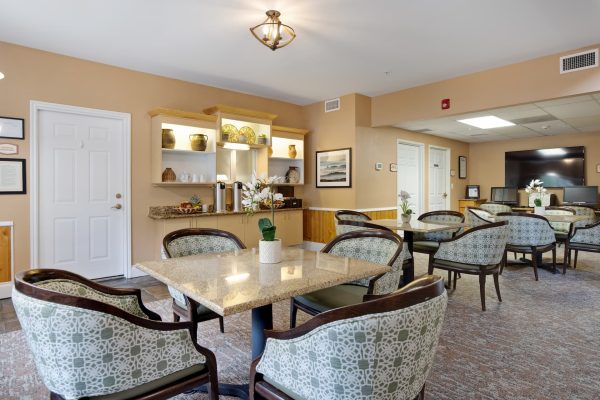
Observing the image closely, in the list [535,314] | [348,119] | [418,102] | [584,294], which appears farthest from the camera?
[348,119]

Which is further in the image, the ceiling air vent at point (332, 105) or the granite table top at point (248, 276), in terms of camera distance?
the ceiling air vent at point (332, 105)

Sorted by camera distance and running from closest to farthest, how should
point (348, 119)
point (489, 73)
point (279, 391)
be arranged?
1. point (279, 391)
2. point (489, 73)
3. point (348, 119)

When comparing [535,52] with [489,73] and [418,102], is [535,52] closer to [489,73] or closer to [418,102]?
[489,73]

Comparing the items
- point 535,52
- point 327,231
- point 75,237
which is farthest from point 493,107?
point 75,237

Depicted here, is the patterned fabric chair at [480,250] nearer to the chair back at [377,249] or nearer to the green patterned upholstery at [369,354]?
the chair back at [377,249]

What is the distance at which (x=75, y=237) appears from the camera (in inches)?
166

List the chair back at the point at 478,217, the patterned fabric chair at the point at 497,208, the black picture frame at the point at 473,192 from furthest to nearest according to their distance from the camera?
the black picture frame at the point at 473,192, the patterned fabric chair at the point at 497,208, the chair back at the point at 478,217

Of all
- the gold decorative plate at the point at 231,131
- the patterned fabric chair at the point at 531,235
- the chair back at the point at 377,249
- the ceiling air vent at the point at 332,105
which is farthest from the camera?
the ceiling air vent at the point at 332,105

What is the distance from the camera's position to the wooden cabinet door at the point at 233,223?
194 inches

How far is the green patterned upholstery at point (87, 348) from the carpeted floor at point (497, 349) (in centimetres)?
89

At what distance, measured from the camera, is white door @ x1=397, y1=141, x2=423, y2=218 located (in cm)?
709

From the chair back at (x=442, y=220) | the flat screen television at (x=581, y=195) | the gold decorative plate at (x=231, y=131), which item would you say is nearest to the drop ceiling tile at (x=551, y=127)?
the flat screen television at (x=581, y=195)

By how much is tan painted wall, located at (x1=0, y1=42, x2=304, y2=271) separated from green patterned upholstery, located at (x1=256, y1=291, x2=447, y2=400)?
4048 mm

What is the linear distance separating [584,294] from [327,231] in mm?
3585
